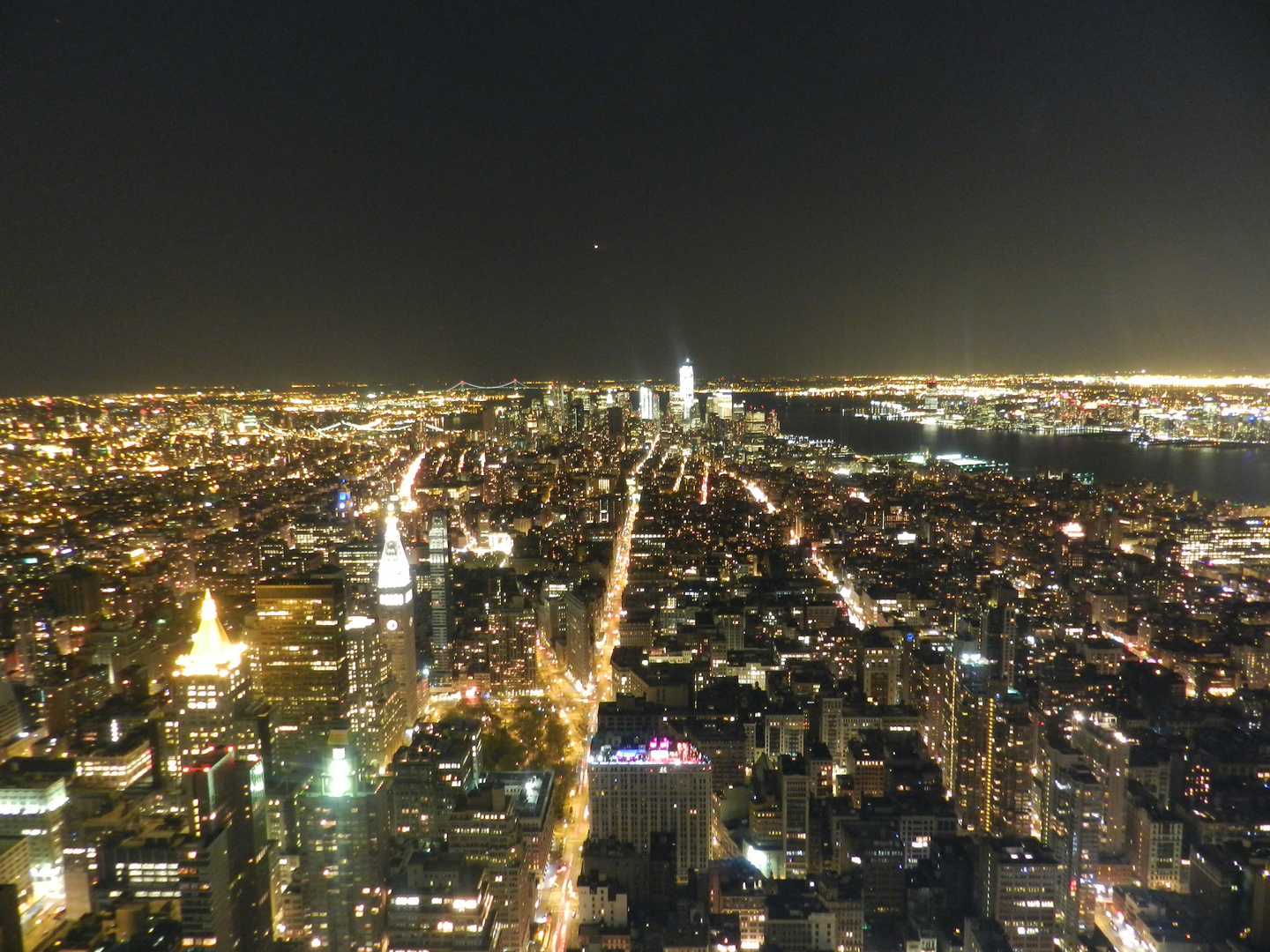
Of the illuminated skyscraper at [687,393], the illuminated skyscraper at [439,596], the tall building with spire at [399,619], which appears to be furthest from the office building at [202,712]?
the illuminated skyscraper at [687,393]

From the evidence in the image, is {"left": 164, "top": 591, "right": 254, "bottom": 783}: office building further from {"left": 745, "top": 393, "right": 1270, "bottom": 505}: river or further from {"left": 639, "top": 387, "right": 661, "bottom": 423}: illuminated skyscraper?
{"left": 639, "top": 387, "right": 661, "bottom": 423}: illuminated skyscraper

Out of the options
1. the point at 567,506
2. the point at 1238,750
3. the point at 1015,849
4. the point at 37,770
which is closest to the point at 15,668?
the point at 37,770

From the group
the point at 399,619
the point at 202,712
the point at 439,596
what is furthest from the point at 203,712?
the point at 439,596

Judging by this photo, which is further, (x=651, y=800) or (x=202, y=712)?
(x=651, y=800)

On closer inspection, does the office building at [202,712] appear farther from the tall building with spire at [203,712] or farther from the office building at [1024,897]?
the office building at [1024,897]

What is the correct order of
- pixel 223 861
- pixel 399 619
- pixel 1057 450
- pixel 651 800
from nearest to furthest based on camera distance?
pixel 223 861
pixel 651 800
pixel 399 619
pixel 1057 450

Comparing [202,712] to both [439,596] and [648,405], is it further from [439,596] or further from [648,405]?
[648,405]
